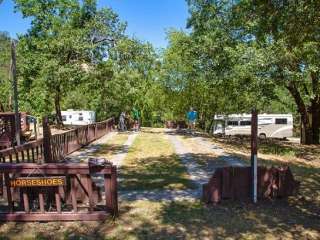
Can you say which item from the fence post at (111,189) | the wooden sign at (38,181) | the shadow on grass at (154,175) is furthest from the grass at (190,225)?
the shadow on grass at (154,175)

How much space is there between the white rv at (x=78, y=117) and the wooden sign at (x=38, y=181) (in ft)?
143

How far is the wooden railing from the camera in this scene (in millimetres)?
9973

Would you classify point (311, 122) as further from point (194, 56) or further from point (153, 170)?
point (153, 170)

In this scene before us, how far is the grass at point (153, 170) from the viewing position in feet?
34.2

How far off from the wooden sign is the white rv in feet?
143

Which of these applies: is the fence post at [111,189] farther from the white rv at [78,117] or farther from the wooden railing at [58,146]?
the white rv at [78,117]

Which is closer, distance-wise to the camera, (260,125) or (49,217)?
(49,217)

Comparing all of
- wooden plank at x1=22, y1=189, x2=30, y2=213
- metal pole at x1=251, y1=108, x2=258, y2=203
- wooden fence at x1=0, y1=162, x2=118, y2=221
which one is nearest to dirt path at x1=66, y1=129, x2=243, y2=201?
metal pole at x1=251, y1=108, x2=258, y2=203

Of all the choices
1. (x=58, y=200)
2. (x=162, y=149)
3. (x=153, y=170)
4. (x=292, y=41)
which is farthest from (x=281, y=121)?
(x=58, y=200)

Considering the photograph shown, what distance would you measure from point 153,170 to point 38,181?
5680 millimetres

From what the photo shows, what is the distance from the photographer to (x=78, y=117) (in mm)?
51969

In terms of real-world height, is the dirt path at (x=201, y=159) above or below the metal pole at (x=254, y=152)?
below

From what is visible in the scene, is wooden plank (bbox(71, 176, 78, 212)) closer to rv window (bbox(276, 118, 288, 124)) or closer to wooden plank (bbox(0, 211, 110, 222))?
wooden plank (bbox(0, 211, 110, 222))

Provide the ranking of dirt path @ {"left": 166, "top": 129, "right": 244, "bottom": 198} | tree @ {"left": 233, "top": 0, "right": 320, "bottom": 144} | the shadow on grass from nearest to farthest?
tree @ {"left": 233, "top": 0, "right": 320, "bottom": 144} → the shadow on grass → dirt path @ {"left": 166, "top": 129, "right": 244, "bottom": 198}
